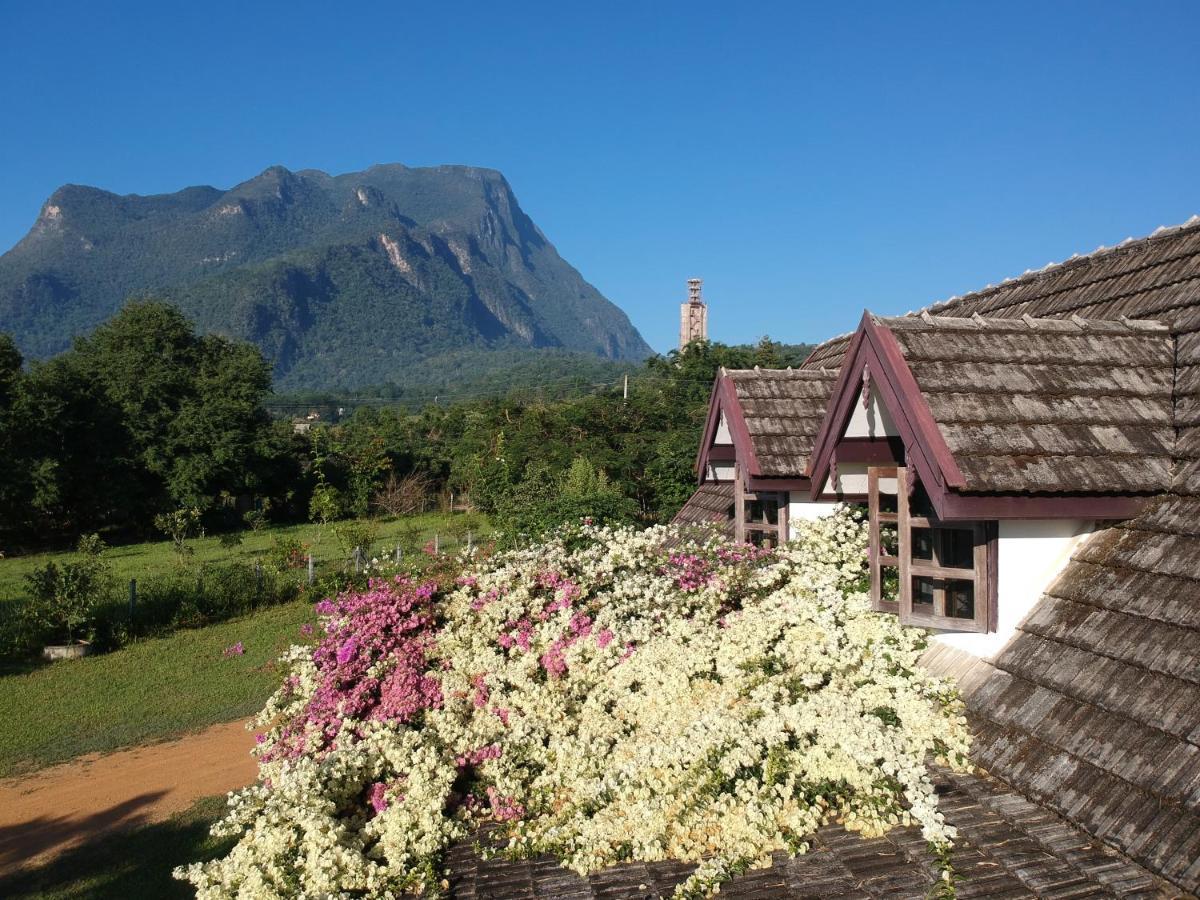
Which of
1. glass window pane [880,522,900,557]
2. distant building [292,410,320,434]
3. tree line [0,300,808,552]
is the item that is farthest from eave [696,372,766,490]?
distant building [292,410,320,434]

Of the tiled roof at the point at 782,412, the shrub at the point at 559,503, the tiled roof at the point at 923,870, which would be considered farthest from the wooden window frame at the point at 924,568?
the shrub at the point at 559,503

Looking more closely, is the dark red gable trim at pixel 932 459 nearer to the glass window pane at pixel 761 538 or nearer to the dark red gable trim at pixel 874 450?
the dark red gable trim at pixel 874 450

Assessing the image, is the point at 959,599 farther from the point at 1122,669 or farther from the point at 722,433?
the point at 722,433

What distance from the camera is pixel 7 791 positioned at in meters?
9.40

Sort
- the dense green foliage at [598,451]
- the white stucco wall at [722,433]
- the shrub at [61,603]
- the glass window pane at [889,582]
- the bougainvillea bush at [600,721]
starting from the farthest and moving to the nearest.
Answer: the dense green foliage at [598,451] → the shrub at [61,603] → the white stucco wall at [722,433] → the glass window pane at [889,582] → the bougainvillea bush at [600,721]

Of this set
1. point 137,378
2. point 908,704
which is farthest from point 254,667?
point 137,378

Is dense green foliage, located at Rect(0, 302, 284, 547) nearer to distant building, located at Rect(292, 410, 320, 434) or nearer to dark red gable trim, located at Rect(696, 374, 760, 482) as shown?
distant building, located at Rect(292, 410, 320, 434)

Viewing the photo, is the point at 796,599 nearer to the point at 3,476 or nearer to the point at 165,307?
the point at 3,476

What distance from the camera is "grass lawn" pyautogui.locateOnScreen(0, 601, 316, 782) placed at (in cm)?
1105

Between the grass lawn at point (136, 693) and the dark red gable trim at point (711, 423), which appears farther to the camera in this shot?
the grass lawn at point (136, 693)

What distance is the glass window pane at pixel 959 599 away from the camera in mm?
4703

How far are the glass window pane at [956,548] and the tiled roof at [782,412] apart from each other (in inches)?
109

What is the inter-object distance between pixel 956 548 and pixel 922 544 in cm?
53

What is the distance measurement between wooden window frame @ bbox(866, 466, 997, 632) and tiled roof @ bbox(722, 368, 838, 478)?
239 cm
